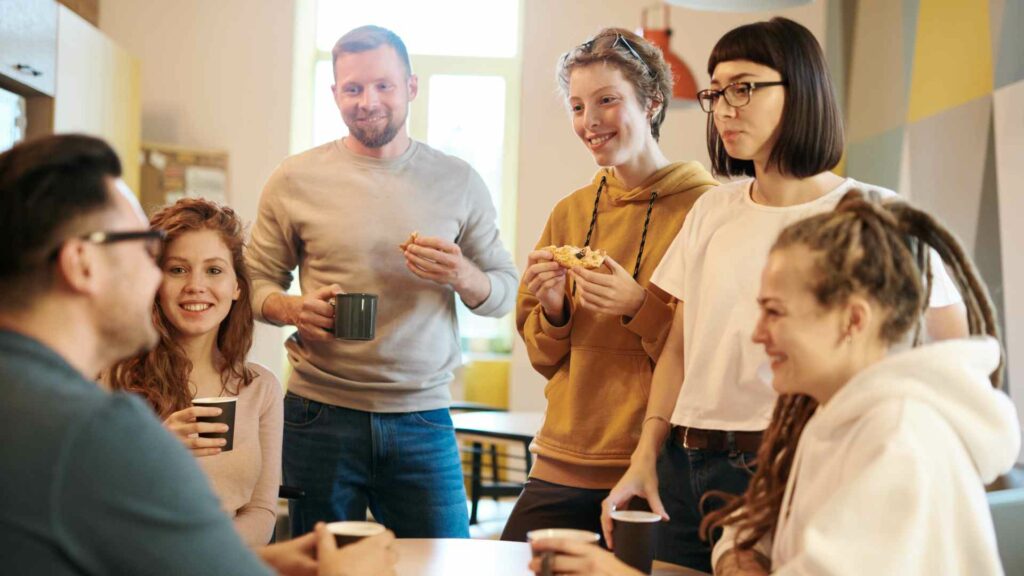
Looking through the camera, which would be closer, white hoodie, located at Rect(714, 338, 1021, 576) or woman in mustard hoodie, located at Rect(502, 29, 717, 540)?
white hoodie, located at Rect(714, 338, 1021, 576)

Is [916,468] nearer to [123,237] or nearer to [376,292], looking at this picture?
[123,237]

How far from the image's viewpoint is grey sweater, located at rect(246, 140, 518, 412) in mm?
2508

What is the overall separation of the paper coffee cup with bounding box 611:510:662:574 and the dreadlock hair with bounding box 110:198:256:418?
107 cm

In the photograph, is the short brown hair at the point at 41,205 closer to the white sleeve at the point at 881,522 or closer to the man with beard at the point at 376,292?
the white sleeve at the point at 881,522

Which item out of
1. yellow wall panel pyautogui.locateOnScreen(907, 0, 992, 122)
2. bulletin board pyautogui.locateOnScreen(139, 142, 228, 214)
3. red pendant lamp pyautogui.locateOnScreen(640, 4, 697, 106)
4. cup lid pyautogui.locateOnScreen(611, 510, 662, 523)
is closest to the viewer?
cup lid pyautogui.locateOnScreen(611, 510, 662, 523)

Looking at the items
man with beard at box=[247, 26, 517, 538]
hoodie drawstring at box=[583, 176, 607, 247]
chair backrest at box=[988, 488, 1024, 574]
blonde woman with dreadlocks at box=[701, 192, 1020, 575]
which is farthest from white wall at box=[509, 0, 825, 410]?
blonde woman with dreadlocks at box=[701, 192, 1020, 575]

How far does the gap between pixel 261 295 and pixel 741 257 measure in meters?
1.26

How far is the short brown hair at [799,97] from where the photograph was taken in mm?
1842

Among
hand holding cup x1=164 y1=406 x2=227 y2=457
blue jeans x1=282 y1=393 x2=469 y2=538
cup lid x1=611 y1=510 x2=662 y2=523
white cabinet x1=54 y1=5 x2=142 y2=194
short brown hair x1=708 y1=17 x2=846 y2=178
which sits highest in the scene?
white cabinet x1=54 y1=5 x2=142 y2=194

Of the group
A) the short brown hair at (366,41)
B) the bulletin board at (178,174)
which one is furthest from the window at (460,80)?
the short brown hair at (366,41)

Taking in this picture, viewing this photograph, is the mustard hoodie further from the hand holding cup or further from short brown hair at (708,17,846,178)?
the hand holding cup

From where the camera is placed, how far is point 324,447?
2.47 metres

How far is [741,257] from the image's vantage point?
1881 mm

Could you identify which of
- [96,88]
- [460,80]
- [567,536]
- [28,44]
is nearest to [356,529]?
[567,536]
